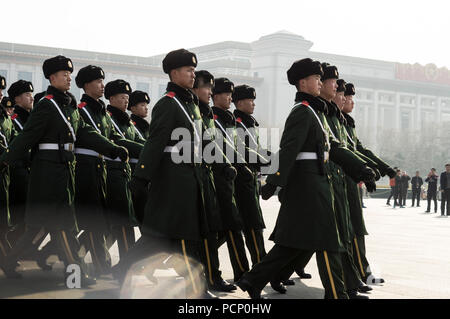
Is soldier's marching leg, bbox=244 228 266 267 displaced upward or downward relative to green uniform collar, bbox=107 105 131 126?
downward

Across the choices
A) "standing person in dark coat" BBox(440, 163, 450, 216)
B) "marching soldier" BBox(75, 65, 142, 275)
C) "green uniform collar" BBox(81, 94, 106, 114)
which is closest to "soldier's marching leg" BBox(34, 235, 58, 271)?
"marching soldier" BBox(75, 65, 142, 275)

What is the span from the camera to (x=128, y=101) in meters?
7.52

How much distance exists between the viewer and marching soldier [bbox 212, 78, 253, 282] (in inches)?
253

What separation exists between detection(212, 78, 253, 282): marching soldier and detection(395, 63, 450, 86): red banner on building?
102 metres

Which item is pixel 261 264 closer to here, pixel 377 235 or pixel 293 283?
pixel 293 283

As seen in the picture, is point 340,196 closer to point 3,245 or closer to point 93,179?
point 93,179

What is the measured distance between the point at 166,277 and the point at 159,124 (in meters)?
2.10

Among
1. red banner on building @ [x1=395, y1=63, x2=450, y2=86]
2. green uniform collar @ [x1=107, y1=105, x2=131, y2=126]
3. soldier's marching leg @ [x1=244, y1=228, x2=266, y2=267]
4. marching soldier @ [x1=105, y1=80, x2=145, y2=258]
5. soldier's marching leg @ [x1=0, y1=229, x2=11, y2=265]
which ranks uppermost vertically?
red banner on building @ [x1=395, y1=63, x2=450, y2=86]

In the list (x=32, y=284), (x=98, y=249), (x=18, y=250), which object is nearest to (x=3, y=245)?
(x=18, y=250)

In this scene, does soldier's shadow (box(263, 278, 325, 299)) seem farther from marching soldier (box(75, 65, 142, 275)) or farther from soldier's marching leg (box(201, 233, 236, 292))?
marching soldier (box(75, 65, 142, 275))

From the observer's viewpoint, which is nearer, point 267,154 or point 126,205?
point 126,205

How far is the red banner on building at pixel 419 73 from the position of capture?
106m
